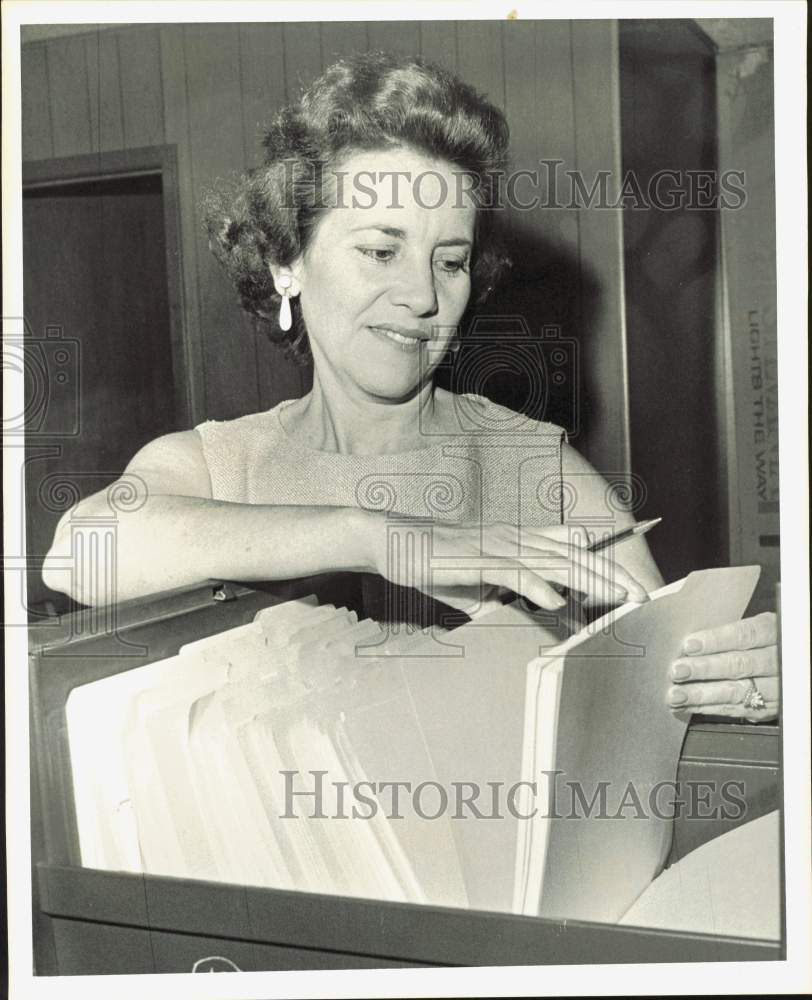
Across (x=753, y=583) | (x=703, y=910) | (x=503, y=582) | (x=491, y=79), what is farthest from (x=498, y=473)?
(x=703, y=910)

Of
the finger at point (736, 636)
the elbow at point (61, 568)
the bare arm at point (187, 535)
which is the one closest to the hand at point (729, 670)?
the finger at point (736, 636)

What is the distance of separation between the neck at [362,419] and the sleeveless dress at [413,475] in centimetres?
1

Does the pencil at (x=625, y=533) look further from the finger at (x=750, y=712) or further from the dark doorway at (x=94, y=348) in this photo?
the dark doorway at (x=94, y=348)

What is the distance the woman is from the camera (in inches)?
45.8

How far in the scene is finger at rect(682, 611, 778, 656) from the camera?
1.19 m

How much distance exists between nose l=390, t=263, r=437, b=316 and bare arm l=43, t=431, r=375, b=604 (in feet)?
0.82

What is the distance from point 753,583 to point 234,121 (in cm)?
84

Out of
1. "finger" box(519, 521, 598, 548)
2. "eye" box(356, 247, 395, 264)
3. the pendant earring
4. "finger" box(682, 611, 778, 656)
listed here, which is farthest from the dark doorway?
"finger" box(682, 611, 778, 656)

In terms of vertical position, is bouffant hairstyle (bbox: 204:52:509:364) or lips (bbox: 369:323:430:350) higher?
bouffant hairstyle (bbox: 204:52:509:364)

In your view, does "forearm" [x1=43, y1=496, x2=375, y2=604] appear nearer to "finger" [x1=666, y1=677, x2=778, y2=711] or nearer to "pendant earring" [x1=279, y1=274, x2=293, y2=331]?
"pendant earring" [x1=279, y1=274, x2=293, y2=331]

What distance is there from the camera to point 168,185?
3.89ft

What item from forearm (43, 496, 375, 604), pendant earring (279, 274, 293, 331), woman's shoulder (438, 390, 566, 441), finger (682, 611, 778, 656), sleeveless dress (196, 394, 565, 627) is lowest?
finger (682, 611, 778, 656)

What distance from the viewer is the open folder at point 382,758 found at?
1156 millimetres

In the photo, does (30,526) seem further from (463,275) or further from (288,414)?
(463,275)
